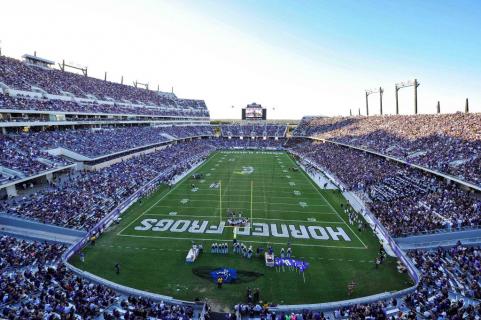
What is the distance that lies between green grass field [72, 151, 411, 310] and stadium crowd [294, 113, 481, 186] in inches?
385

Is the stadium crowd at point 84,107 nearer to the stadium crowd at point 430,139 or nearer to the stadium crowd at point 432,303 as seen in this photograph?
the stadium crowd at point 432,303

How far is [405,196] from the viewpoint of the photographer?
95.3 feet

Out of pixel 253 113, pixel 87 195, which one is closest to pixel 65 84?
pixel 87 195

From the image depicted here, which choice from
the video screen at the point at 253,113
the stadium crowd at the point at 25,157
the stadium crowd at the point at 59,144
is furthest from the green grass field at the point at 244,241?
the video screen at the point at 253,113

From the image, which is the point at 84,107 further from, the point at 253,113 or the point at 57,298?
the point at 253,113

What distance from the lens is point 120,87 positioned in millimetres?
70188

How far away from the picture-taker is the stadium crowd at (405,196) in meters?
22.4

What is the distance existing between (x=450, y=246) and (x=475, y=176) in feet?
27.1

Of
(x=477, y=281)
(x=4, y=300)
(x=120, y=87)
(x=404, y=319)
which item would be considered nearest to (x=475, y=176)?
(x=477, y=281)

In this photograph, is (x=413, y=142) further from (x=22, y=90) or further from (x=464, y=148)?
(x=22, y=90)

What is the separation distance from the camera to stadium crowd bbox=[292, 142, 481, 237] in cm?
2241

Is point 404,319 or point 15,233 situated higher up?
point 15,233

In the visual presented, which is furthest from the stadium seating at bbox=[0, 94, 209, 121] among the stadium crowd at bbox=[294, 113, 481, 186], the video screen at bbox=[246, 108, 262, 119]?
the stadium crowd at bbox=[294, 113, 481, 186]

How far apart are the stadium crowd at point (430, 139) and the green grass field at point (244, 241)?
9770mm
